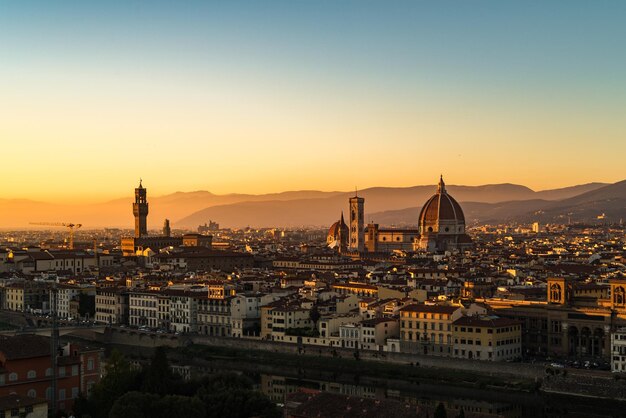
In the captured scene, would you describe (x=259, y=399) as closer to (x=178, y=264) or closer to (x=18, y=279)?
(x=18, y=279)

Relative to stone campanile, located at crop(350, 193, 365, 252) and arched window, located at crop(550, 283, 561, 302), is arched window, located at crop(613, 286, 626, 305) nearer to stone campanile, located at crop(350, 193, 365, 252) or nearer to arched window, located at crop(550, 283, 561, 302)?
arched window, located at crop(550, 283, 561, 302)

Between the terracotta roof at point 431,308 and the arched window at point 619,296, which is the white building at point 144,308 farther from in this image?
the arched window at point 619,296

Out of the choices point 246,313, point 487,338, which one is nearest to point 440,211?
point 246,313

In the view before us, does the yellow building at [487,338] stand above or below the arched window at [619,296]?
below

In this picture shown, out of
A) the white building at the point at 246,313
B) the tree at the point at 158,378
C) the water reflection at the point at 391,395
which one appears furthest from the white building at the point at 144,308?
the tree at the point at 158,378

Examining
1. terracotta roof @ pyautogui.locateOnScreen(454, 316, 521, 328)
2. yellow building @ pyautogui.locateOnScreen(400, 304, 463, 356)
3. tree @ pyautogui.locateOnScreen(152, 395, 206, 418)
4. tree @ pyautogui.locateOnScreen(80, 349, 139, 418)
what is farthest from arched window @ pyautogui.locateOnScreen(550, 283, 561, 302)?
tree @ pyautogui.locateOnScreen(152, 395, 206, 418)

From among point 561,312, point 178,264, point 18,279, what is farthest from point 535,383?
point 178,264
